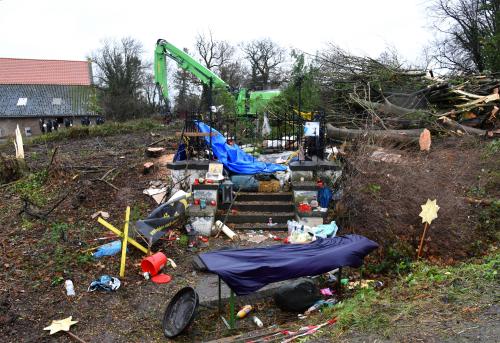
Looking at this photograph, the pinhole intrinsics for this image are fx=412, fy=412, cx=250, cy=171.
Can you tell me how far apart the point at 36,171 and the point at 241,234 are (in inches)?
291

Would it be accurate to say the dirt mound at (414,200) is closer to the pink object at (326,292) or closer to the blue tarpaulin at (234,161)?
the pink object at (326,292)

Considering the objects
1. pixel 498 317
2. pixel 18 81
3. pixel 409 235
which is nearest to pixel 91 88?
pixel 18 81

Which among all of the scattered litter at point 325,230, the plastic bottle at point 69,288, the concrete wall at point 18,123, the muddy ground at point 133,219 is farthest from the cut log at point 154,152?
the concrete wall at point 18,123

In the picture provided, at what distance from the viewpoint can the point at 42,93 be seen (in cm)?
3959

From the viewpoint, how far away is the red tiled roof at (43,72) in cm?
4084

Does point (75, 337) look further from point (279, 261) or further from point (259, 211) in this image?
point (259, 211)

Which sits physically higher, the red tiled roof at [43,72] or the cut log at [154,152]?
the red tiled roof at [43,72]

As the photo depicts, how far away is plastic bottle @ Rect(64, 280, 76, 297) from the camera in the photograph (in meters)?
6.22

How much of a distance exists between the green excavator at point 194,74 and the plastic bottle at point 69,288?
10867 mm

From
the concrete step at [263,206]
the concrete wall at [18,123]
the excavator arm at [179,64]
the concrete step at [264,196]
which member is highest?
the excavator arm at [179,64]

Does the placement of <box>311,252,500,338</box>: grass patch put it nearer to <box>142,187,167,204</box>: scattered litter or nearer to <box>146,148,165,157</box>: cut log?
<box>142,187,167,204</box>: scattered litter

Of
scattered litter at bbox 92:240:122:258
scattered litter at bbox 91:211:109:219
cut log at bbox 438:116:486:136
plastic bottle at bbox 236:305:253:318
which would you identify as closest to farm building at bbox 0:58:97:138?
scattered litter at bbox 91:211:109:219

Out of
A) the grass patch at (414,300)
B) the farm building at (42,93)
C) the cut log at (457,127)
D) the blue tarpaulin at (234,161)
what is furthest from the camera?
the farm building at (42,93)

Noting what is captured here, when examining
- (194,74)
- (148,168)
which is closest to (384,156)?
(148,168)
